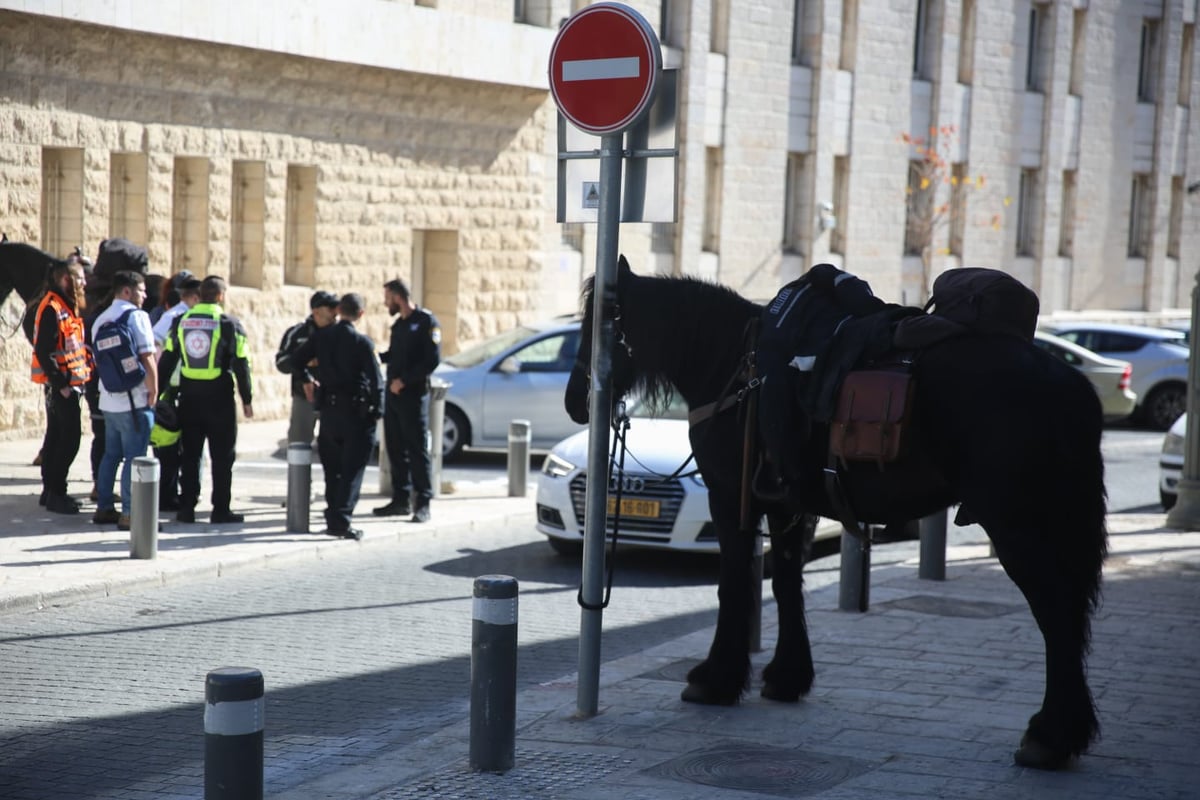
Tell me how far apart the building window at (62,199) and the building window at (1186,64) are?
3715 centimetres

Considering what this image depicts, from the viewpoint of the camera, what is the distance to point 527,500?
1625 centimetres

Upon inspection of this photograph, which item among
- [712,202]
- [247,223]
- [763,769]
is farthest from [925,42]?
[763,769]

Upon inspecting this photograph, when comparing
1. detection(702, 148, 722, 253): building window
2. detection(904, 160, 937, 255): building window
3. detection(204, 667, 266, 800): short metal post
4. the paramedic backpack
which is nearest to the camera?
detection(204, 667, 266, 800): short metal post

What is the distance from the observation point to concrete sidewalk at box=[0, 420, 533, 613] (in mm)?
11391

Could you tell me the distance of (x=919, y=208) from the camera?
127ft

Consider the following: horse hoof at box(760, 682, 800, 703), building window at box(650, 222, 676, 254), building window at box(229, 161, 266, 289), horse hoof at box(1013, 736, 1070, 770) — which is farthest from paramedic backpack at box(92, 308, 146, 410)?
building window at box(650, 222, 676, 254)

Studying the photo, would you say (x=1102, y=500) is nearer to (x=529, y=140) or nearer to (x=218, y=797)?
(x=218, y=797)

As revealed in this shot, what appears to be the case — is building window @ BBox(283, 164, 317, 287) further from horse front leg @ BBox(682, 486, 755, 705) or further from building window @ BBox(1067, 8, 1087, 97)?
building window @ BBox(1067, 8, 1087, 97)

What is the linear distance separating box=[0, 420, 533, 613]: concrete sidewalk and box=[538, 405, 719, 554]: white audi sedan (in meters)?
1.77

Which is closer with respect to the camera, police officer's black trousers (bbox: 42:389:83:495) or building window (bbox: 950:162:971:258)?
police officer's black trousers (bbox: 42:389:83:495)

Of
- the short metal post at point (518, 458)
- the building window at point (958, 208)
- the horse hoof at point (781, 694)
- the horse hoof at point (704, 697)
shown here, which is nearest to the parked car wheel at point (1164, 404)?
the building window at point (958, 208)

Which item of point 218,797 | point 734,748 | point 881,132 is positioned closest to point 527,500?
point 734,748

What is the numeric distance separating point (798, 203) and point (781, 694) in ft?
92.6

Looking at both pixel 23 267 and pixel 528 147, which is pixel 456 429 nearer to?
pixel 23 267
